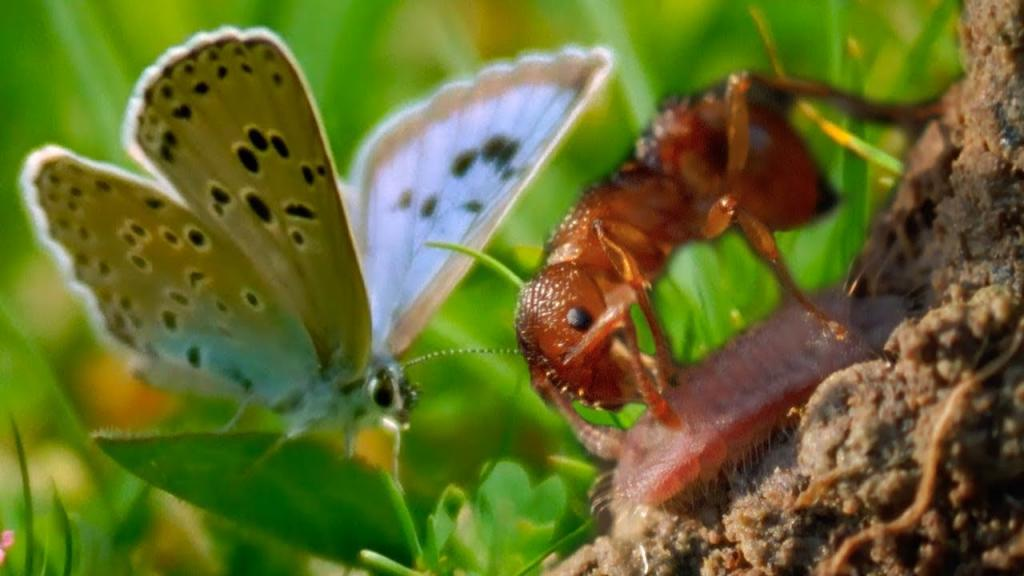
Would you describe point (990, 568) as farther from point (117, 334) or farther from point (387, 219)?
point (117, 334)

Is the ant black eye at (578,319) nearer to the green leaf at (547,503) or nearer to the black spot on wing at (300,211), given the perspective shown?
the green leaf at (547,503)

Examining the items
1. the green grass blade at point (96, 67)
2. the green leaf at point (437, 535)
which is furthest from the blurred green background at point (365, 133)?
the green leaf at point (437, 535)

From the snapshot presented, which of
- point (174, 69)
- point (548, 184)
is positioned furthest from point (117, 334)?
point (548, 184)

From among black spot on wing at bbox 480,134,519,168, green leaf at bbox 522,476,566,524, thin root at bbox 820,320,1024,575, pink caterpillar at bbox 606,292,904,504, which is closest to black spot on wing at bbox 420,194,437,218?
black spot on wing at bbox 480,134,519,168

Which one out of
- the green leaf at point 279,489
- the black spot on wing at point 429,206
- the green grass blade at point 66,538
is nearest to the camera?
the green grass blade at point 66,538

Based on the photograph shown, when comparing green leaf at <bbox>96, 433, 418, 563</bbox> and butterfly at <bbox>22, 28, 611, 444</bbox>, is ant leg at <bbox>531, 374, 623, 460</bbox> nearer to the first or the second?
green leaf at <bbox>96, 433, 418, 563</bbox>
